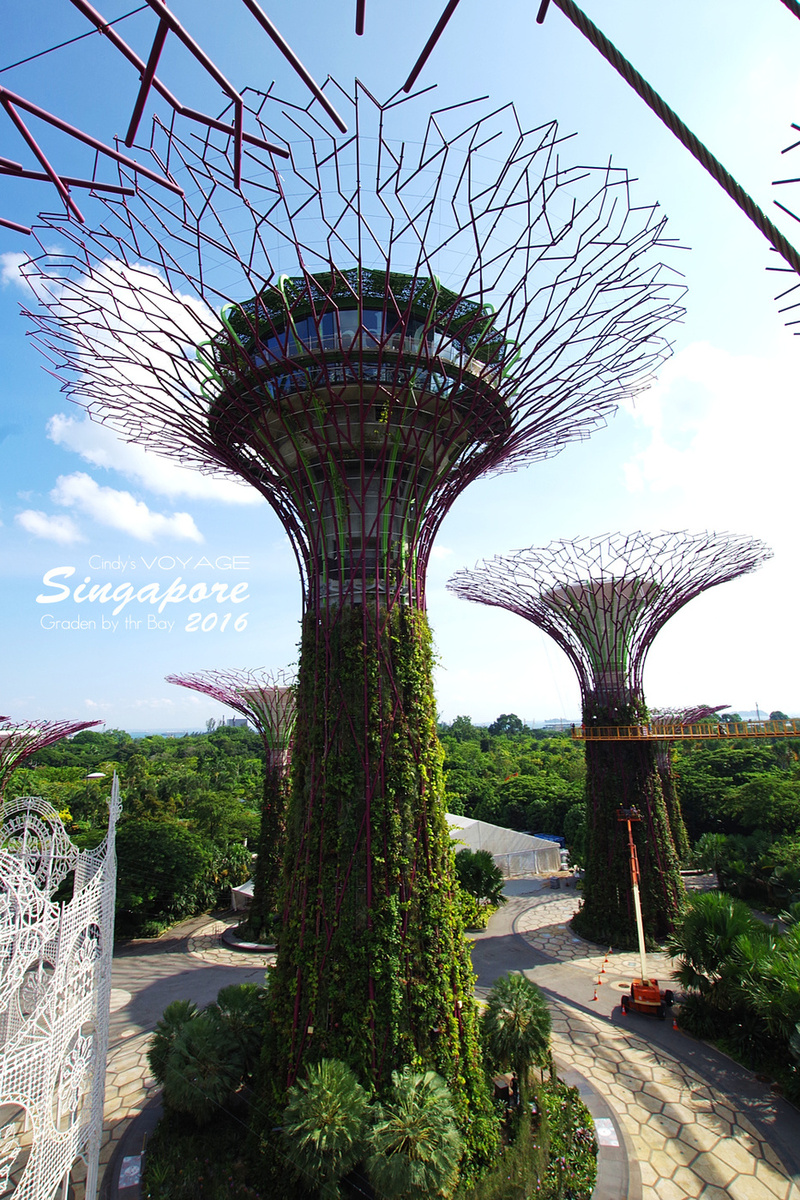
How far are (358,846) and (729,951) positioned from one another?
9.55 metres

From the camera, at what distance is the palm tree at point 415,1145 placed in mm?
7180

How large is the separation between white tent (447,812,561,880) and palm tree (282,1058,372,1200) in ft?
70.2

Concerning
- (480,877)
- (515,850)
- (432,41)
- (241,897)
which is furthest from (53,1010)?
(515,850)

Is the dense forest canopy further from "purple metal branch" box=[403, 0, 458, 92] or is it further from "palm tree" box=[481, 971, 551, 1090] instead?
"purple metal branch" box=[403, 0, 458, 92]

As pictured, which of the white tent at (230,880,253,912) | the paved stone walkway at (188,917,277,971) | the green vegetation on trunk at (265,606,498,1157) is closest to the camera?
the green vegetation on trunk at (265,606,498,1157)

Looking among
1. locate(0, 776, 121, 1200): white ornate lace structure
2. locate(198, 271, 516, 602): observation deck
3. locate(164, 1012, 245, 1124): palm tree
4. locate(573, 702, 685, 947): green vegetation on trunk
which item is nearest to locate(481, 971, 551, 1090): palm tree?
locate(164, 1012, 245, 1124): palm tree

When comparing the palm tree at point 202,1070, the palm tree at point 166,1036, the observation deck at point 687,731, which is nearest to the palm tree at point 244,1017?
the palm tree at point 202,1070

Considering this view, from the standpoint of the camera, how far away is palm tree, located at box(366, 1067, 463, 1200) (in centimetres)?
718

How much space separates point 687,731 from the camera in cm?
1866

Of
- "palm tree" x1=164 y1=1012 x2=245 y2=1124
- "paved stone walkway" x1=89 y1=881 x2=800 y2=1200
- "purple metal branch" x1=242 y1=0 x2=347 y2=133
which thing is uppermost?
"purple metal branch" x1=242 y1=0 x2=347 y2=133

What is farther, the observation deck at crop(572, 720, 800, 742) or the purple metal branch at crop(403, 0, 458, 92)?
the observation deck at crop(572, 720, 800, 742)

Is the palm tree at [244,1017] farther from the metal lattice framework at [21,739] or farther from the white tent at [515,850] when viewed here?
the white tent at [515,850]

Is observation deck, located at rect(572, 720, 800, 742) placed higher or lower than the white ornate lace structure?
higher

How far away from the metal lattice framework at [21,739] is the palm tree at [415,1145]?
17.6m
